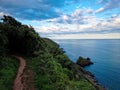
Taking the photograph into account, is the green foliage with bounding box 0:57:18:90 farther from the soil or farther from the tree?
the tree

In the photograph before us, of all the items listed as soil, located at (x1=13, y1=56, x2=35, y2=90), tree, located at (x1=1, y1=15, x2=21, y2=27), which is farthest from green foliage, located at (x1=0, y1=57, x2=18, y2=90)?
tree, located at (x1=1, y1=15, x2=21, y2=27)

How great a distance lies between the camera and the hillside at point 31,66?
25062 mm

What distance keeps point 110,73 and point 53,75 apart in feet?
164

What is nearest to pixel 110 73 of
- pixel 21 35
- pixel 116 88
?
pixel 116 88

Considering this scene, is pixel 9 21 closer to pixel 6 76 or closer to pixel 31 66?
pixel 31 66

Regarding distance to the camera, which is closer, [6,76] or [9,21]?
[6,76]

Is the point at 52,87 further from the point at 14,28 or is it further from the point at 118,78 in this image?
the point at 118,78

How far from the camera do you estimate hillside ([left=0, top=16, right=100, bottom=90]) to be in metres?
25.1

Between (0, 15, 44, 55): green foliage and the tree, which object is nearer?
(0, 15, 44, 55): green foliage

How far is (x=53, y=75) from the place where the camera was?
2869 cm

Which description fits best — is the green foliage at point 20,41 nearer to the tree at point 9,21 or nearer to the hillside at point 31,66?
the hillside at point 31,66

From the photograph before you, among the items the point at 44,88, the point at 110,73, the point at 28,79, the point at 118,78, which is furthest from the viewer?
the point at 110,73

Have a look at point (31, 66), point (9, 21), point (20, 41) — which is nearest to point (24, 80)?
point (31, 66)

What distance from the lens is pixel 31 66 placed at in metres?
34.3
